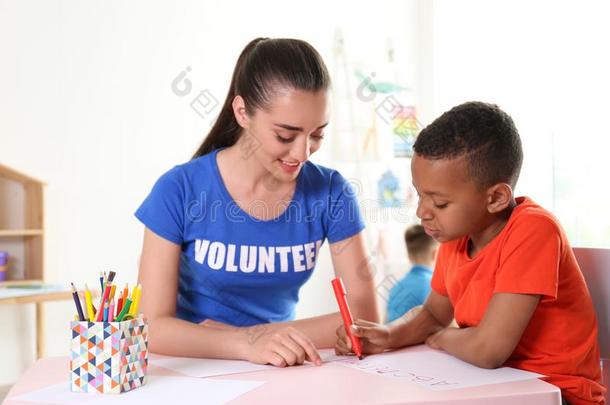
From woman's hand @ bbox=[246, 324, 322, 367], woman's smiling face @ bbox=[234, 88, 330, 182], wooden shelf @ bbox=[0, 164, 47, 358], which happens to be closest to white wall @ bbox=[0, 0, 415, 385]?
wooden shelf @ bbox=[0, 164, 47, 358]

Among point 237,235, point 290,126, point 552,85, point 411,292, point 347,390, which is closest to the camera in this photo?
point 347,390

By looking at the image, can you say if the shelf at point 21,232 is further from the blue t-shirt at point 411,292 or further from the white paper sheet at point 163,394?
the white paper sheet at point 163,394

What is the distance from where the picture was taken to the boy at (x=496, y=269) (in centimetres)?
116

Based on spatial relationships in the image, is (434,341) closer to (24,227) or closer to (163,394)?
(163,394)

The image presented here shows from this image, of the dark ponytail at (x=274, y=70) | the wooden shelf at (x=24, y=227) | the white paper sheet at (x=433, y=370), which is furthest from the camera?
the wooden shelf at (x=24, y=227)

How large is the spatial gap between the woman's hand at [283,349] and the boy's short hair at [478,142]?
0.39m

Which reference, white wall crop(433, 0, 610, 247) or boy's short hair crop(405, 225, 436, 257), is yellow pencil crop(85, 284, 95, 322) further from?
white wall crop(433, 0, 610, 247)

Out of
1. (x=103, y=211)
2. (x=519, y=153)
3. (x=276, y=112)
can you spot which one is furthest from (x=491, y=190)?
(x=103, y=211)

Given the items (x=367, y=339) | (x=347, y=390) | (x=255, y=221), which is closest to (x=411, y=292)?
(x=255, y=221)

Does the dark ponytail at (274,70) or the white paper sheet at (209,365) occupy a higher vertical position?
the dark ponytail at (274,70)

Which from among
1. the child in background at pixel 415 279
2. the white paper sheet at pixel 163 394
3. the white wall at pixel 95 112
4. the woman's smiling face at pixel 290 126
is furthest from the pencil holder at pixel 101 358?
the white wall at pixel 95 112

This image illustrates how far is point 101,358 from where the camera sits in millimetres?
1008

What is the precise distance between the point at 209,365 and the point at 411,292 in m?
1.70

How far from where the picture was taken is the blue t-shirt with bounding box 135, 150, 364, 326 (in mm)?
1443
